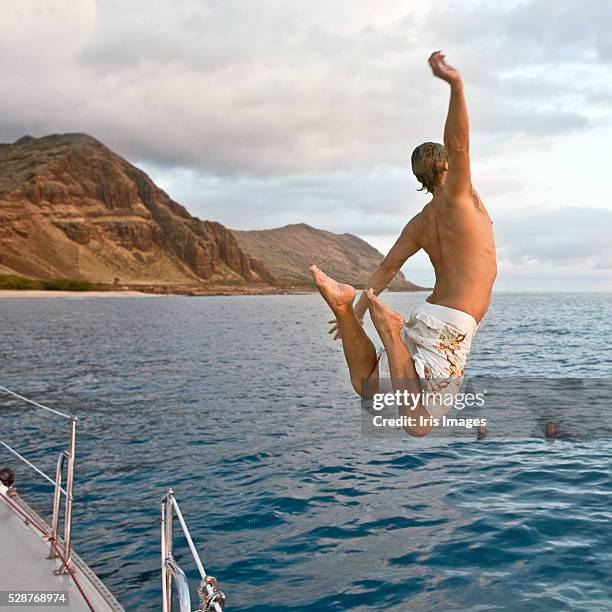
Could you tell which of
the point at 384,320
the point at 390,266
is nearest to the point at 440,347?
the point at 384,320

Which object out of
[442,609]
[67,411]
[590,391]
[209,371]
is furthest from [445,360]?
[209,371]

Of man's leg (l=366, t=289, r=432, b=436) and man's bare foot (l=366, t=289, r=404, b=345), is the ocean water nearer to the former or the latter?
man's leg (l=366, t=289, r=432, b=436)

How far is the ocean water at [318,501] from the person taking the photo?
7730 millimetres

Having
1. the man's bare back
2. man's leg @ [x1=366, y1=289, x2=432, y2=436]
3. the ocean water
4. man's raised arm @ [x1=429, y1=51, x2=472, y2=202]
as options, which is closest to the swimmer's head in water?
the man's bare back

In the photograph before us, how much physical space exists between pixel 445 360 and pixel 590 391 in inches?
802

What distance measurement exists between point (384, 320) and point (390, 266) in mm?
694

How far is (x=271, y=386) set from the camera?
25234 millimetres

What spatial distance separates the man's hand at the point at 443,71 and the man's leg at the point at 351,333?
1655mm

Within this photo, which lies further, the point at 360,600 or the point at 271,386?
the point at 271,386

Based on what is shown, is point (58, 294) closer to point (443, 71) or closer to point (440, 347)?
point (440, 347)

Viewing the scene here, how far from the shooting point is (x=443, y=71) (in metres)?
3.94

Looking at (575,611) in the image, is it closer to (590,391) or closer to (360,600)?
(360,600)

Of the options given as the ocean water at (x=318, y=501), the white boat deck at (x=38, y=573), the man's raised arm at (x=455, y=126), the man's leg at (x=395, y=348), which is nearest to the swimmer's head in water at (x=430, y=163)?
the man's raised arm at (x=455, y=126)

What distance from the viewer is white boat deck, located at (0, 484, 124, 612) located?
539cm
